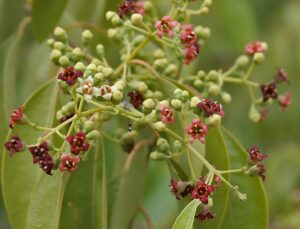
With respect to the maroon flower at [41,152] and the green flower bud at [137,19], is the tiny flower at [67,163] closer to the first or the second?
the maroon flower at [41,152]

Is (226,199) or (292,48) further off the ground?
(292,48)

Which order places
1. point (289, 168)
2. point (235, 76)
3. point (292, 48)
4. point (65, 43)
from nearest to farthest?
1. point (65, 43)
2. point (235, 76)
3. point (289, 168)
4. point (292, 48)

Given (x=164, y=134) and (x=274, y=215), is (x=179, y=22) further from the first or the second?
(x=274, y=215)

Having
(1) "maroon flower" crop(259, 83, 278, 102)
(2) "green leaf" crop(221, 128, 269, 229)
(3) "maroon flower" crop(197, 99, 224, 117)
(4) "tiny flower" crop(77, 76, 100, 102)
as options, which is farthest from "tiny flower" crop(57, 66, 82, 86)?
(1) "maroon flower" crop(259, 83, 278, 102)

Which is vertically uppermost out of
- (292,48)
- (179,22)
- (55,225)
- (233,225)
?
(292,48)

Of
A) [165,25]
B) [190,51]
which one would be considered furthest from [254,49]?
[165,25]

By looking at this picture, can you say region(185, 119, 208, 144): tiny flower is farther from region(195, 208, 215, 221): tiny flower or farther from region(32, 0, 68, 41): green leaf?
region(32, 0, 68, 41): green leaf

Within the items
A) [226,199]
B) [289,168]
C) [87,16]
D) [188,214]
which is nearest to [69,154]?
[188,214]
